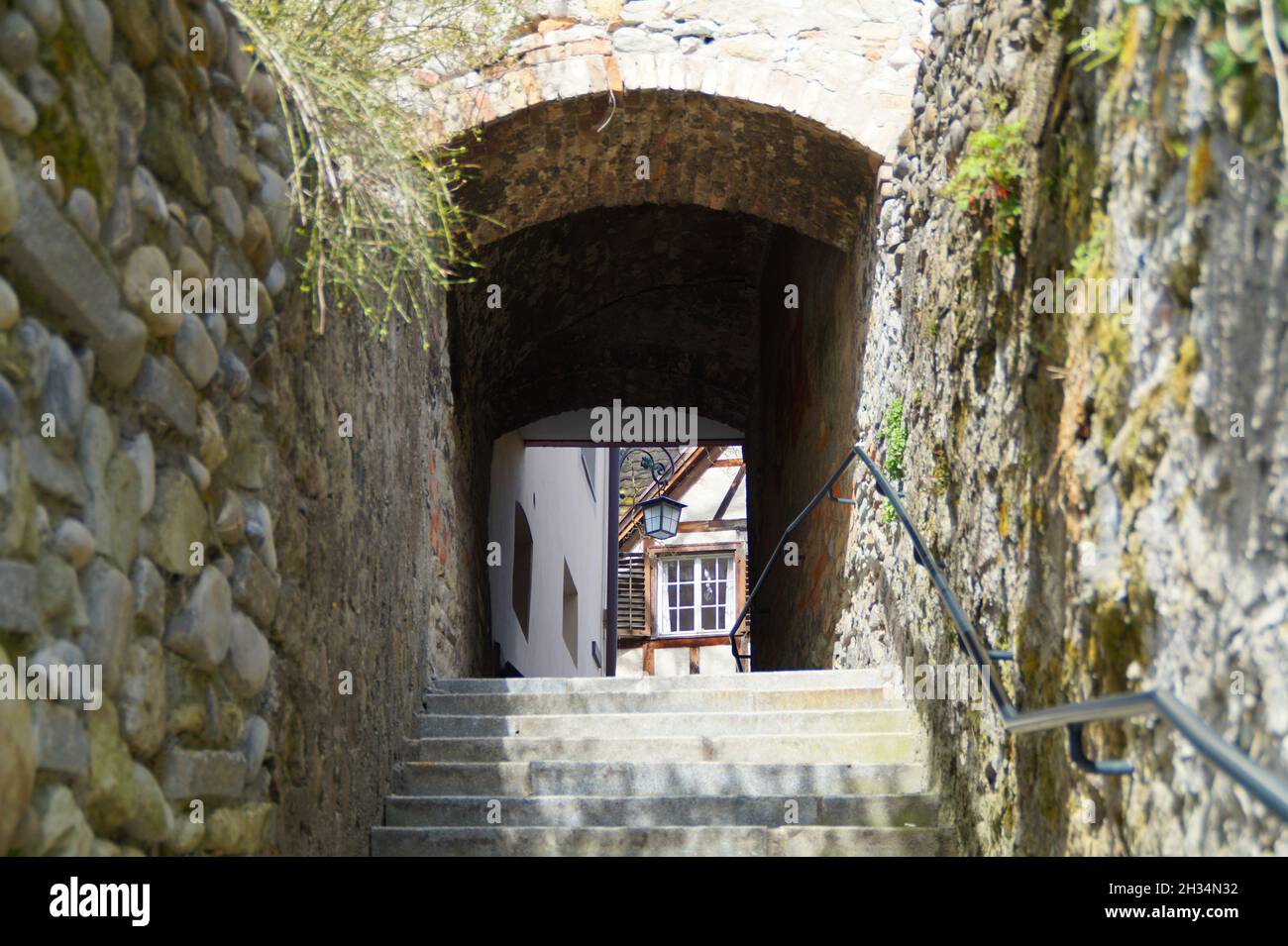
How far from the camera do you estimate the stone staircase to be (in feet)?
12.8

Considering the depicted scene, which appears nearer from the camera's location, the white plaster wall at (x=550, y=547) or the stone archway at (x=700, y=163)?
the stone archway at (x=700, y=163)

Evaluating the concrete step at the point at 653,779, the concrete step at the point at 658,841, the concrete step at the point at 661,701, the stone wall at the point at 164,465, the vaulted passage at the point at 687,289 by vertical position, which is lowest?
the concrete step at the point at 658,841

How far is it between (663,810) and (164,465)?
2.13m

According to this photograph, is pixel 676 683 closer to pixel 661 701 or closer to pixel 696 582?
pixel 661 701

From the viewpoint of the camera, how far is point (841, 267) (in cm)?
625

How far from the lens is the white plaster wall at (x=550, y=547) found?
10172 millimetres

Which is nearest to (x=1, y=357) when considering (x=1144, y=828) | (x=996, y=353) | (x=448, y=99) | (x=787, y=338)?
(x=1144, y=828)

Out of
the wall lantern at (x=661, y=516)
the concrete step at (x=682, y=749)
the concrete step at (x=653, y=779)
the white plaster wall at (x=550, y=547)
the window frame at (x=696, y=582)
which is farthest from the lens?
the window frame at (x=696, y=582)

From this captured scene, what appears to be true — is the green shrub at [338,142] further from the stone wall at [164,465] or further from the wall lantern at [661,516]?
the wall lantern at [661,516]

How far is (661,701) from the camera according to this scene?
486 centimetres

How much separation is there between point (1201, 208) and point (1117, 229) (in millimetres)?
382

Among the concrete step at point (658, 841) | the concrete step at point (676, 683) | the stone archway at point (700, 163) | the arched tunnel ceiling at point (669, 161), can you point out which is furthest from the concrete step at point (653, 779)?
the arched tunnel ceiling at point (669, 161)

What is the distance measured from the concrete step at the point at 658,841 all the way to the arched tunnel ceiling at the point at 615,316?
3948 millimetres
